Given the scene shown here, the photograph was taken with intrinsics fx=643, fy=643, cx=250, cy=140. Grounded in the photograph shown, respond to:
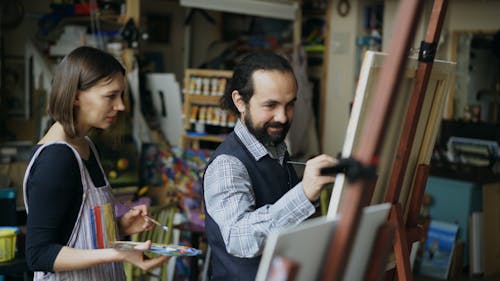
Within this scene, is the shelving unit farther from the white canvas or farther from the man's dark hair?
the man's dark hair

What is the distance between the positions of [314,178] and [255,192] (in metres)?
0.32

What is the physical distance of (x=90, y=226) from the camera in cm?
181

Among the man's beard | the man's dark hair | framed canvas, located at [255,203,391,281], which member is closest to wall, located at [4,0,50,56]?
the man's dark hair

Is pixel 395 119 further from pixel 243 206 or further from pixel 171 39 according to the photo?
pixel 171 39

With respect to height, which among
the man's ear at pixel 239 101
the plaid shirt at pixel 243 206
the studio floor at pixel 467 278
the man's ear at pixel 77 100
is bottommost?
the studio floor at pixel 467 278

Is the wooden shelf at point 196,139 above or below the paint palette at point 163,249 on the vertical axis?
below

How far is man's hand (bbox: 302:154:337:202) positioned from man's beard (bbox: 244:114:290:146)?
0.25m

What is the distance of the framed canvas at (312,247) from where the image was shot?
1.10m

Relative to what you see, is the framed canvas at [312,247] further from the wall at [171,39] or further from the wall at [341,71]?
the wall at [171,39]

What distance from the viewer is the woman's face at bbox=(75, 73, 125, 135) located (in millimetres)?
1781

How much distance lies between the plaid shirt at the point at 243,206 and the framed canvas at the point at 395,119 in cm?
9

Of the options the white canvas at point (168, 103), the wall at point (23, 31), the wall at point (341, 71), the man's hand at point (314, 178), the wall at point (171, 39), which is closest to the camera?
the man's hand at point (314, 178)

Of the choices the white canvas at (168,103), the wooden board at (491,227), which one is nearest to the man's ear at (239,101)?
the white canvas at (168,103)

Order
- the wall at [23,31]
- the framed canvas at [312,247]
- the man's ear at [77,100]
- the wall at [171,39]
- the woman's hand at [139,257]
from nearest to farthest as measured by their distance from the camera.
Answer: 1. the framed canvas at [312,247]
2. the woman's hand at [139,257]
3. the man's ear at [77,100]
4. the wall at [23,31]
5. the wall at [171,39]
